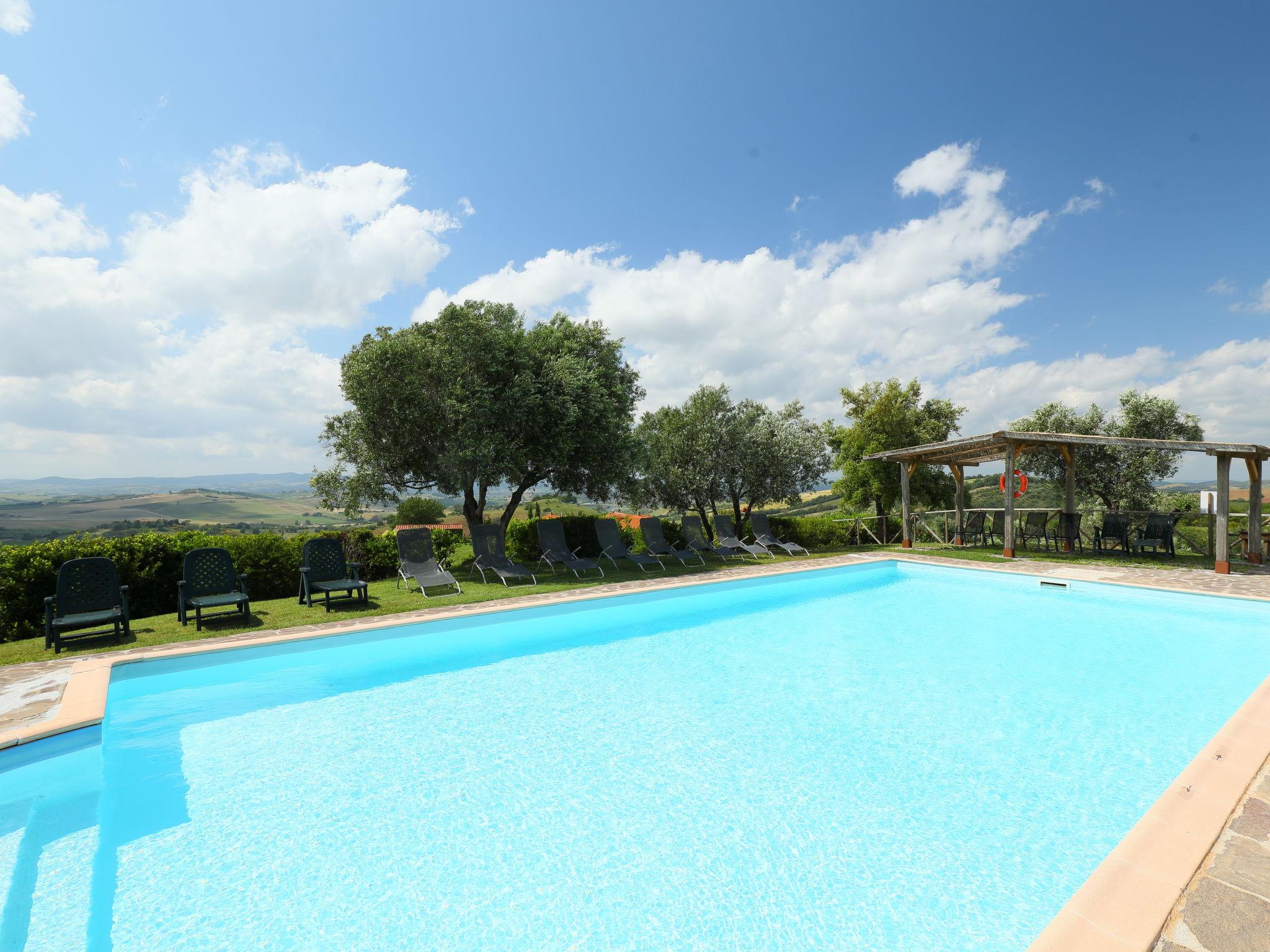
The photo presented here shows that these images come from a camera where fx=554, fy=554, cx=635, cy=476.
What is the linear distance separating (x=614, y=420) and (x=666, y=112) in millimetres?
7384

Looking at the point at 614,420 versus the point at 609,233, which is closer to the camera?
the point at 614,420

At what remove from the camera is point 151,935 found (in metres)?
2.63

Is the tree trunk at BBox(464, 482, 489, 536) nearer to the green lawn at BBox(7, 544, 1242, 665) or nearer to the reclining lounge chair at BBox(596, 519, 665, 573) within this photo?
the green lawn at BBox(7, 544, 1242, 665)

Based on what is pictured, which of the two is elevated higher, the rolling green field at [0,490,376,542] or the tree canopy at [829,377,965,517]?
the tree canopy at [829,377,965,517]

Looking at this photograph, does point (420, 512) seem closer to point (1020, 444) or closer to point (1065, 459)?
point (1020, 444)

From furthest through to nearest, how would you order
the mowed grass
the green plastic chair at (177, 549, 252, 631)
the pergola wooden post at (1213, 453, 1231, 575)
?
1. the pergola wooden post at (1213, 453, 1231, 575)
2. the green plastic chair at (177, 549, 252, 631)
3. the mowed grass

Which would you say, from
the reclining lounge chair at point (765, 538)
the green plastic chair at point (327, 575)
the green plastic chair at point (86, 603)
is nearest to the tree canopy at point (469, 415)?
the green plastic chair at point (327, 575)

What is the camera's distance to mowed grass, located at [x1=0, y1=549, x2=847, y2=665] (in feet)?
20.8

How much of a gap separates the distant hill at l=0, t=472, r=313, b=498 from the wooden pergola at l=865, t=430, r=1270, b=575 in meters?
73.2

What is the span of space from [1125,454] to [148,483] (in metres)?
126

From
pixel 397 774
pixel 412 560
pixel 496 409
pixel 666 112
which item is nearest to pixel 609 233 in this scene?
pixel 666 112

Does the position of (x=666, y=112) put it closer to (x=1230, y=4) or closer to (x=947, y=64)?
(x=947, y=64)

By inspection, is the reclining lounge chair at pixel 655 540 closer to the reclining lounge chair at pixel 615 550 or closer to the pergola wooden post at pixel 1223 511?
the reclining lounge chair at pixel 615 550

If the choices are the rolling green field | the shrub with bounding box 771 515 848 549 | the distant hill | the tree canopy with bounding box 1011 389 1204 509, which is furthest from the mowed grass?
the distant hill
